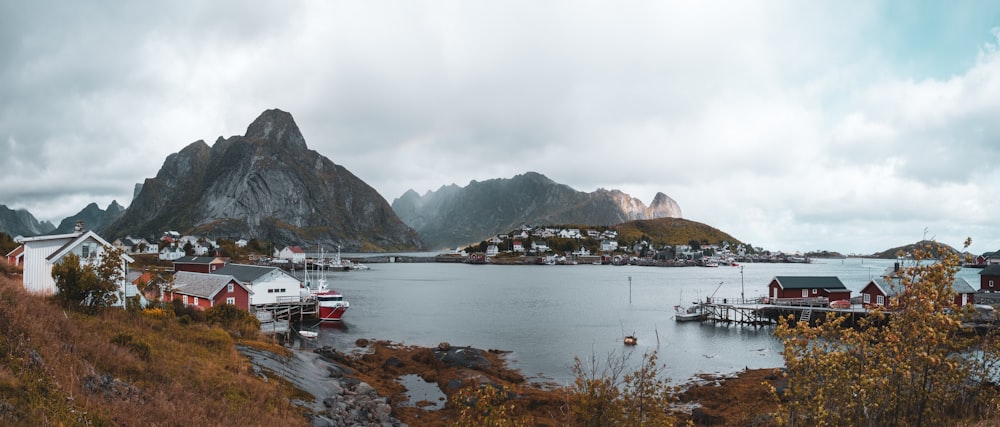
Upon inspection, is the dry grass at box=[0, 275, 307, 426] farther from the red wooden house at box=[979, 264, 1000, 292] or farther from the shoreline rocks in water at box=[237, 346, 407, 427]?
the red wooden house at box=[979, 264, 1000, 292]

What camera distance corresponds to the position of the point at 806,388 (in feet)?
34.7

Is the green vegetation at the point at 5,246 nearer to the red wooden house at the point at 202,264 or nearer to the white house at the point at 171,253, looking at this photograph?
the red wooden house at the point at 202,264

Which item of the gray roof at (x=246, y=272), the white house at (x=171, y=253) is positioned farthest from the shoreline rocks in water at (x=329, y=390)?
the white house at (x=171, y=253)

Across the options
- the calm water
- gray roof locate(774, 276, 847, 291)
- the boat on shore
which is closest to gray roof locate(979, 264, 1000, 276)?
gray roof locate(774, 276, 847, 291)

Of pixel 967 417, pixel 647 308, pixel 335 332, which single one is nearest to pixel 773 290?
pixel 647 308

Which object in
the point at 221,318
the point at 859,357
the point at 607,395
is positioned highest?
the point at 859,357

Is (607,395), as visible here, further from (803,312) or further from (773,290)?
(773,290)

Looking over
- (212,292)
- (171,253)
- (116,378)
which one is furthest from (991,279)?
(171,253)

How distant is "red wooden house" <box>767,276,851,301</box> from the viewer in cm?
7231

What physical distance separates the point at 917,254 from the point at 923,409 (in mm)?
3670

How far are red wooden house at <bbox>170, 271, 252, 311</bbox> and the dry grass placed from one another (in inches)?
1144

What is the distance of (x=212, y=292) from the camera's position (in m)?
56.0

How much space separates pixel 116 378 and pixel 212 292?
43403 mm

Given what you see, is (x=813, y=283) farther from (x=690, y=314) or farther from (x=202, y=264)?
(x=202, y=264)
